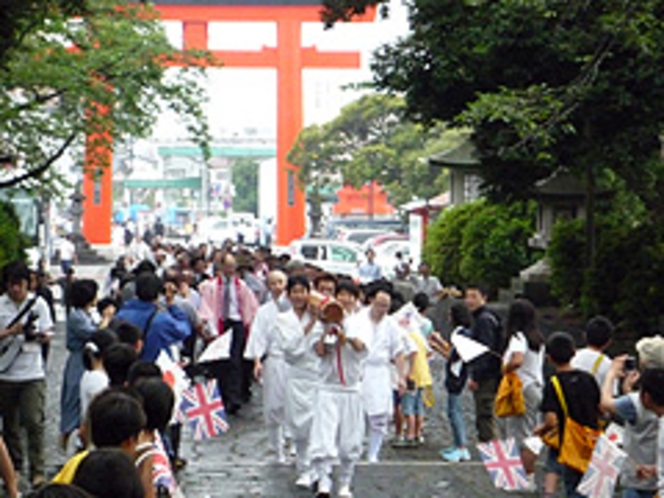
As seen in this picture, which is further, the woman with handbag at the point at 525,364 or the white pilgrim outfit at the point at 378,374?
the white pilgrim outfit at the point at 378,374

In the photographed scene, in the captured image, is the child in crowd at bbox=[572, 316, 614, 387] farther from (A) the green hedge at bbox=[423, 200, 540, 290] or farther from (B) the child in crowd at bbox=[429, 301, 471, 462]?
(A) the green hedge at bbox=[423, 200, 540, 290]

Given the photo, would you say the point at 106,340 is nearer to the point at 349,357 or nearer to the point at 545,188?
the point at 349,357

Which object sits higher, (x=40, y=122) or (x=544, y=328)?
(x=40, y=122)

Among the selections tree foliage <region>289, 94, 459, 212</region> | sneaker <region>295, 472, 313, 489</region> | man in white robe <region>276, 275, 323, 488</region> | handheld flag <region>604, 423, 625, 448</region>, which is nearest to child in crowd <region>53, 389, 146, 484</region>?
handheld flag <region>604, 423, 625, 448</region>

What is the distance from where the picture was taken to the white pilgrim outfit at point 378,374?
12.5 m

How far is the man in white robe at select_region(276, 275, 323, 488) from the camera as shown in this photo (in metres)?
11.4

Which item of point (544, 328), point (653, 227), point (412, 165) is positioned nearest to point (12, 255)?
point (544, 328)

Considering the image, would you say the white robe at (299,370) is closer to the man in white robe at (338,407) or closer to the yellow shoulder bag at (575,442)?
the man in white robe at (338,407)

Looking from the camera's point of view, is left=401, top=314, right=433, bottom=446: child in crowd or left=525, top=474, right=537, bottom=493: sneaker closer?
left=525, top=474, right=537, bottom=493: sneaker

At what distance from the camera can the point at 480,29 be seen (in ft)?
53.6

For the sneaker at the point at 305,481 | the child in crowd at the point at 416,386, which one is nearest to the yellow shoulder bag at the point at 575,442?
the sneaker at the point at 305,481

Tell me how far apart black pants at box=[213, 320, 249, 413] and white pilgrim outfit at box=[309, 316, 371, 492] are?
17.3 ft

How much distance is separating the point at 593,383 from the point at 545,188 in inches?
579

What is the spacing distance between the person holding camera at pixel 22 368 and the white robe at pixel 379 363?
2.92m
